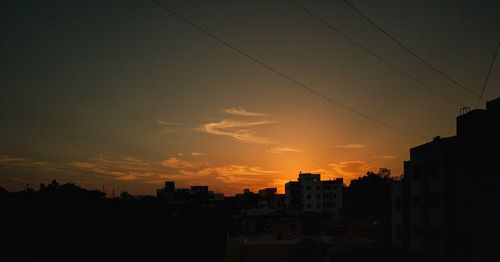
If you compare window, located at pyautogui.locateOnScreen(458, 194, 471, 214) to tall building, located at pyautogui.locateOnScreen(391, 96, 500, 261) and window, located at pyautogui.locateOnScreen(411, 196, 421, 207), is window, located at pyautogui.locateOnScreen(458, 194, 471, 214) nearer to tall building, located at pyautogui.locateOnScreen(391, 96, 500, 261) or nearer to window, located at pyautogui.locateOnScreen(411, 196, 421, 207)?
tall building, located at pyautogui.locateOnScreen(391, 96, 500, 261)

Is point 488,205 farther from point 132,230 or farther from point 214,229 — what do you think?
point 132,230

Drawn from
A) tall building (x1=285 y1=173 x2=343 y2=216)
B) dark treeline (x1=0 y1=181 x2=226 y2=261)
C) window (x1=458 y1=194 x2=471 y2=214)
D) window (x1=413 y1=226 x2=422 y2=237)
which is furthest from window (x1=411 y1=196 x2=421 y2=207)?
tall building (x1=285 y1=173 x2=343 y2=216)

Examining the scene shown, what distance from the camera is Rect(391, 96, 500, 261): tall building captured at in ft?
96.7

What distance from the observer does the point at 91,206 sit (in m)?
28.5

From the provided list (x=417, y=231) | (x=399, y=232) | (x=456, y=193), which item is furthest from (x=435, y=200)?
(x=399, y=232)

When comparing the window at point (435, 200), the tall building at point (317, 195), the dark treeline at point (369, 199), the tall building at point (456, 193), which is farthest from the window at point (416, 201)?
the tall building at point (317, 195)

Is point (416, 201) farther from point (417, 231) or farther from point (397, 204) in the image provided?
point (397, 204)

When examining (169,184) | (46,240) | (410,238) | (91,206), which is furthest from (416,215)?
(169,184)

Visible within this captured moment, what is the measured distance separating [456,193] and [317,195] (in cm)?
6946

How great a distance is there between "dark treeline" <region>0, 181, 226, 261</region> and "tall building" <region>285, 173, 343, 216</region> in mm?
69857

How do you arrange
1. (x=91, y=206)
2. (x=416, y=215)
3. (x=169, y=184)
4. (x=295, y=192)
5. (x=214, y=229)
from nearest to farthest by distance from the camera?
1. (x=91, y=206)
2. (x=214, y=229)
3. (x=416, y=215)
4. (x=169, y=184)
5. (x=295, y=192)

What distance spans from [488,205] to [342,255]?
12.8 m

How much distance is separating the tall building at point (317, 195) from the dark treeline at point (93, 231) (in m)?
69.9

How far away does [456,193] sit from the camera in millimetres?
33906
